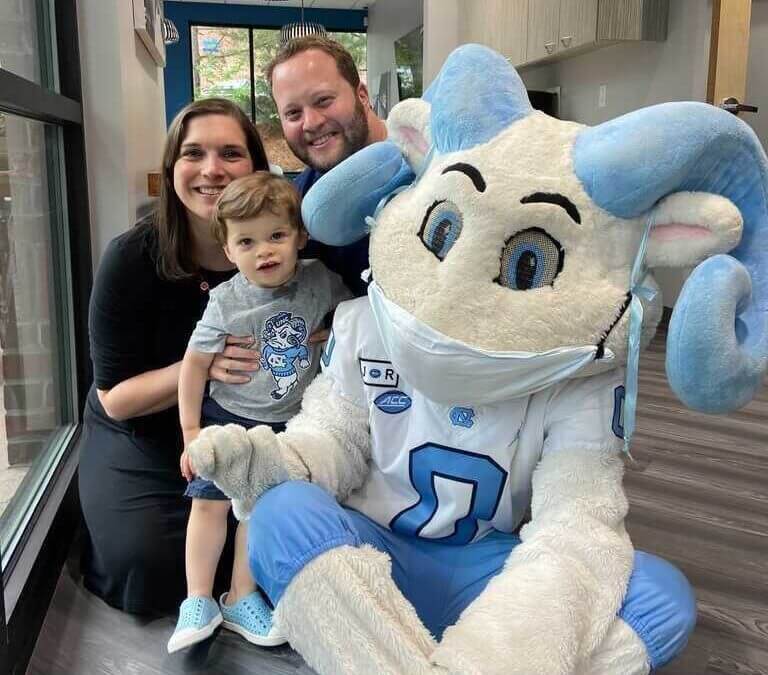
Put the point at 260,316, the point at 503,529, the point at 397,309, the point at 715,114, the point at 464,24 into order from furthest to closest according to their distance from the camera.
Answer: the point at 464,24
the point at 260,316
the point at 503,529
the point at 397,309
the point at 715,114

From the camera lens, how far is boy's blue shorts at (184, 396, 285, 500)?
141cm

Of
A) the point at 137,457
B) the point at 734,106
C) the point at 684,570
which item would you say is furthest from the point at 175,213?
the point at 734,106

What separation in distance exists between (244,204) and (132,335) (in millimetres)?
469

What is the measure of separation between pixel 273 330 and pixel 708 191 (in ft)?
2.54

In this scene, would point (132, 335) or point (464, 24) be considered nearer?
point (132, 335)

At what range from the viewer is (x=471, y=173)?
1.01 metres

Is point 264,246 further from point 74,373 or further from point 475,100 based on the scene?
point 74,373

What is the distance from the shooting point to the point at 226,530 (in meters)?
1.48

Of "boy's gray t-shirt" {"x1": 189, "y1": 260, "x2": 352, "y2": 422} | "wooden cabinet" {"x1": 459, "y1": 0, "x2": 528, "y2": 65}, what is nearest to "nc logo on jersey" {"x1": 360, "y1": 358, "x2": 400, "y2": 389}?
"boy's gray t-shirt" {"x1": 189, "y1": 260, "x2": 352, "y2": 422}

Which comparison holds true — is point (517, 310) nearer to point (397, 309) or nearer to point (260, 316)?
point (397, 309)

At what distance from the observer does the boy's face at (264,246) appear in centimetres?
133

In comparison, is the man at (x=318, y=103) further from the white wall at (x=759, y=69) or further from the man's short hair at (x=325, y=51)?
the white wall at (x=759, y=69)

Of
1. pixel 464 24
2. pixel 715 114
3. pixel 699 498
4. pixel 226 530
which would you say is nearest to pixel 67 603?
pixel 226 530

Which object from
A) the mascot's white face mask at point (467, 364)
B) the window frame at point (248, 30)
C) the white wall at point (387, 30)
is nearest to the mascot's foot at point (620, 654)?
the mascot's white face mask at point (467, 364)
